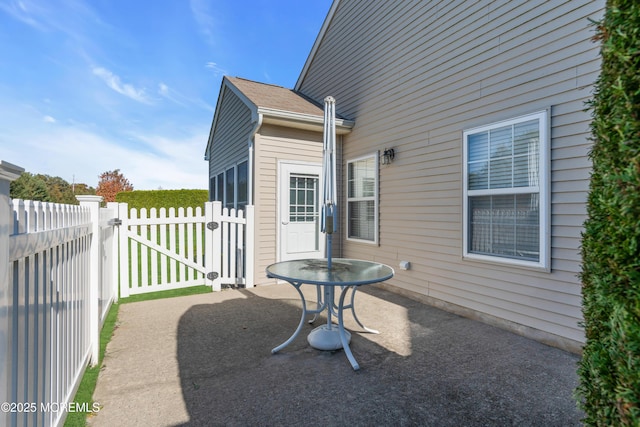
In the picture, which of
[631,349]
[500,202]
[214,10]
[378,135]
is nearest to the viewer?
[631,349]

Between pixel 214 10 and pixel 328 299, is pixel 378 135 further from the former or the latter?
pixel 214 10

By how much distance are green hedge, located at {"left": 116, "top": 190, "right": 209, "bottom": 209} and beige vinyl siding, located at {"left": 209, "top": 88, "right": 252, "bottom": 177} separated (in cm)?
578

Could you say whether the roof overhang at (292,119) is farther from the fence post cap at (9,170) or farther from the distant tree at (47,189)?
the distant tree at (47,189)

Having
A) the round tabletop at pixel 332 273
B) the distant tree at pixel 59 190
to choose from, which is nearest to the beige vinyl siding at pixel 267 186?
the round tabletop at pixel 332 273

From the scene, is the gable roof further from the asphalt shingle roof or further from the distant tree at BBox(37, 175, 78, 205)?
the distant tree at BBox(37, 175, 78, 205)

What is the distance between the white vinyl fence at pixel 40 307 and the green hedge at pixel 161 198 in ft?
42.0

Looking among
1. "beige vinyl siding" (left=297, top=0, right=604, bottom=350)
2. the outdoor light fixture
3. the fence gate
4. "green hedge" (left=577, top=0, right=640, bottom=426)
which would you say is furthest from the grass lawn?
the outdoor light fixture

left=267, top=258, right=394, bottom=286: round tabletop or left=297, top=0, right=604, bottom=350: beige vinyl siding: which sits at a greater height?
left=297, top=0, right=604, bottom=350: beige vinyl siding

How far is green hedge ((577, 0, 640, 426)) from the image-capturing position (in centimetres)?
86

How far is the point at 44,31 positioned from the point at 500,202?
11329 mm

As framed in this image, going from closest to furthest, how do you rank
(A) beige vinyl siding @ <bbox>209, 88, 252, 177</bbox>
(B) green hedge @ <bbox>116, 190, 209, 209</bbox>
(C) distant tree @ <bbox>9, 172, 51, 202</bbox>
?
(A) beige vinyl siding @ <bbox>209, 88, 252, 177</bbox>
(C) distant tree @ <bbox>9, 172, 51, 202</bbox>
(B) green hedge @ <bbox>116, 190, 209, 209</bbox>

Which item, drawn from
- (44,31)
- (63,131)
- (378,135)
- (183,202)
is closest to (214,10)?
(44,31)

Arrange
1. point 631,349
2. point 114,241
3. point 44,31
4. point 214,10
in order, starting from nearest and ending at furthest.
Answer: point 631,349
point 114,241
point 44,31
point 214,10

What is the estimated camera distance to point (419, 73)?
182 inches
